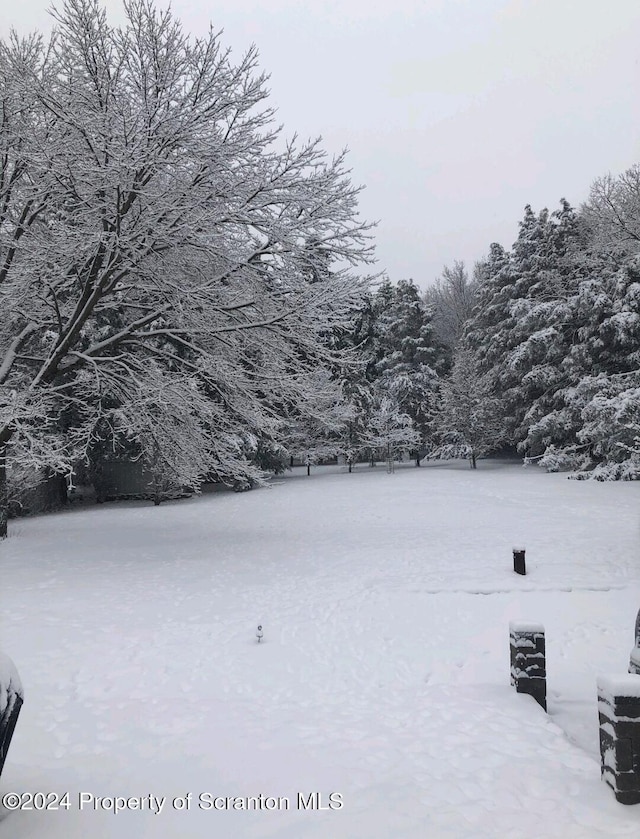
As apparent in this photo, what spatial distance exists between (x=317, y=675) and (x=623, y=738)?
3.44m

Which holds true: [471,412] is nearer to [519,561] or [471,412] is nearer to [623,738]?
[519,561]

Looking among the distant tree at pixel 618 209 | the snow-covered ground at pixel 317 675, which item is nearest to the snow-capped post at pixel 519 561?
the snow-covered ground at pixel 317 675

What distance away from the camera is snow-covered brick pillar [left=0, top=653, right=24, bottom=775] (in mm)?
3076

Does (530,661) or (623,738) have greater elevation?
(623,738)

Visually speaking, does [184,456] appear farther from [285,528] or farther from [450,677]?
[450,677]

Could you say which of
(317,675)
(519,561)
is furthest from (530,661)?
(519,561)

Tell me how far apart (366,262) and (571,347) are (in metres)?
20.1

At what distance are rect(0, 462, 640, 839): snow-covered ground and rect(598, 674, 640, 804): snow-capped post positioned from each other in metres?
0.13

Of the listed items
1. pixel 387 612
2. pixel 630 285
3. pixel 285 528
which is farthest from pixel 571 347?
pixel 387 612

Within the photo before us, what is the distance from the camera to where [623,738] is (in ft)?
11.9

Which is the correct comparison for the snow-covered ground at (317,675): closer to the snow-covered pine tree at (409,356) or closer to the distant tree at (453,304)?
the snow-covered pine tree at (409,356)

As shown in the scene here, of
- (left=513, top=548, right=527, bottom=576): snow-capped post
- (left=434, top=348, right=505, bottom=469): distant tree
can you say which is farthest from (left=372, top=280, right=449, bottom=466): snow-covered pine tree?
(left=513, top=548, right=527, bottom=576): snow-capped post

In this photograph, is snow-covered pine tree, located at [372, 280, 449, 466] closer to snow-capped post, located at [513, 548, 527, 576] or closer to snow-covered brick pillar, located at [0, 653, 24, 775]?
snow-capped post, located at [513, 548, 527, 576]

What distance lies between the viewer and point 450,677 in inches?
247
